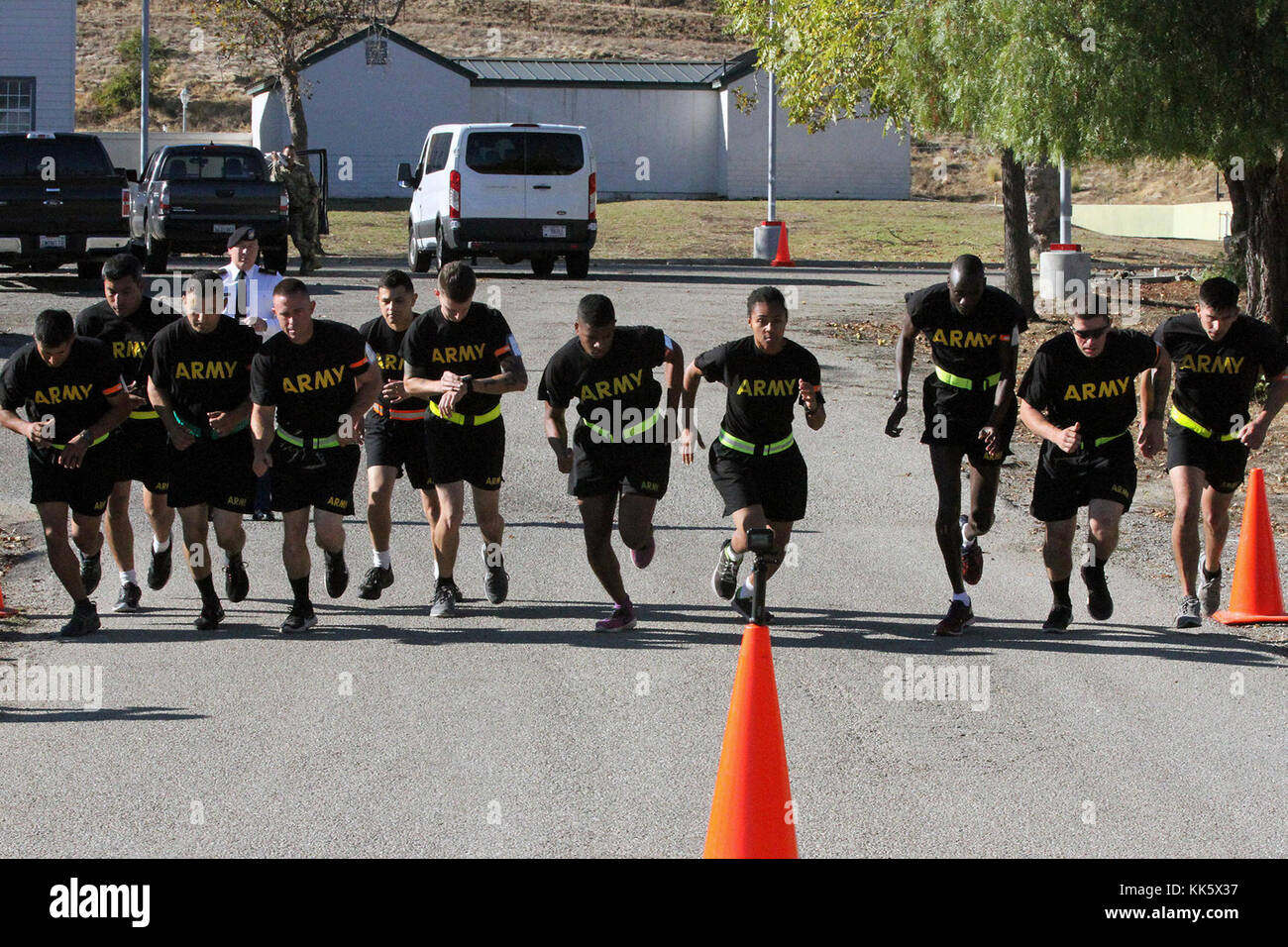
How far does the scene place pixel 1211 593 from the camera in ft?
29.8

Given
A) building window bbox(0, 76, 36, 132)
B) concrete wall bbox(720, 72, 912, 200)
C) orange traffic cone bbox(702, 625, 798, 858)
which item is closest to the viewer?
orange traffic cone bbox(702, 625, 798, 858)

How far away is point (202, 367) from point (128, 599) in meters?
1.61

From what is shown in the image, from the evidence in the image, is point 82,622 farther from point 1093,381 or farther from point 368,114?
point 368,114

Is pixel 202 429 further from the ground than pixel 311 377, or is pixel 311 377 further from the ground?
pixel 311 377

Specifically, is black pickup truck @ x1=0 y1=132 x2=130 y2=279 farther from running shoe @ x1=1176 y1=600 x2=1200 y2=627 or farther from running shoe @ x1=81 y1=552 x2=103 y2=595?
running shoe @ x1=1176 y1=600 x2=1200 y2=627

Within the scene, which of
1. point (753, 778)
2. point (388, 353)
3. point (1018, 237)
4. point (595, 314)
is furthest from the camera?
point (1018, 237)

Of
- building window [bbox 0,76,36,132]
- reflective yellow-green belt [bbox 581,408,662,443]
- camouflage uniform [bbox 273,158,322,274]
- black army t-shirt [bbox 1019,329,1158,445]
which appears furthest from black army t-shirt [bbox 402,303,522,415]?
building window [bbox 0,76,36,132]

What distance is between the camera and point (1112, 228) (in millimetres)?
48875

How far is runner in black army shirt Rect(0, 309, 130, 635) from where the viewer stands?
28.2ft

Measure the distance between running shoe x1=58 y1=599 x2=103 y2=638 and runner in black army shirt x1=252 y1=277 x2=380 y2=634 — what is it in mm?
1037

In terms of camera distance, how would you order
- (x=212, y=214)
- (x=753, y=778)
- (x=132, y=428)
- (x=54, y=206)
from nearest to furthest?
(x=753, y=778), (x=132, y=428), (x=54, y=206), (x=212, y=214)

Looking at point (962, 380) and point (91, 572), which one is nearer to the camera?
point (962, 380)

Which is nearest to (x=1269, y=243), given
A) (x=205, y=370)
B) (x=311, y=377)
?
(x=311, y=377)
